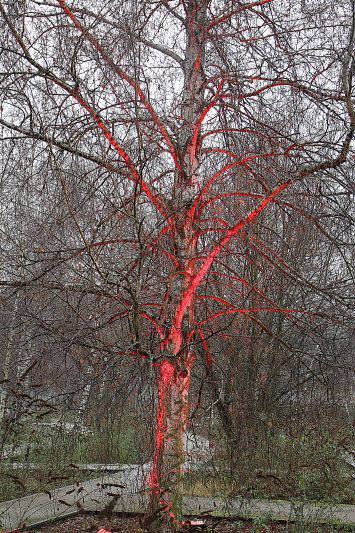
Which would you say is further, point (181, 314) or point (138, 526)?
point (138, 526)

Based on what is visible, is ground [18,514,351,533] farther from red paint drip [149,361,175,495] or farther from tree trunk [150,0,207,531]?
red paint drip [149,361,175,495]

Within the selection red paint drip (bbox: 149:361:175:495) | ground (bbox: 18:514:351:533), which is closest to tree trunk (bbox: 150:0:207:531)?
red paint drip (bbox: 149:361:175:495)

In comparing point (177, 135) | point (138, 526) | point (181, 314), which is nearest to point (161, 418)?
point (181, 314)

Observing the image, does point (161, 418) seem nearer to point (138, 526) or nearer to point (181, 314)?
point (181, 314)

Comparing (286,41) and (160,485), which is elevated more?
(286,41)

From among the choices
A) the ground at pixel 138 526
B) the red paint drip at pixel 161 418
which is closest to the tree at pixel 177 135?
the red paint drip at pixel 161 418

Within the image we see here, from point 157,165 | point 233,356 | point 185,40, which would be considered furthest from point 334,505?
point 185,40

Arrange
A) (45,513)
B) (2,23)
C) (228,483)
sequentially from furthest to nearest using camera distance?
(228,483) → (45,513) → (2,23)

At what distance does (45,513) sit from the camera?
6.02 m

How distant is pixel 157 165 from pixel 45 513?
3.98m

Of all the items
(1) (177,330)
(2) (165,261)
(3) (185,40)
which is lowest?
(1) (177,330)

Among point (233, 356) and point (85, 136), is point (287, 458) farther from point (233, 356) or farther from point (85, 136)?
point (85, 136)

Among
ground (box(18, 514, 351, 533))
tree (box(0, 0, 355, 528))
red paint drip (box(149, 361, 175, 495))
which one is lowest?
ground (box(18, 514, 351, 533))

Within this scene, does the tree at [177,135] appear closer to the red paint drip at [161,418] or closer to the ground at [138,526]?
the red paint drip at [161,418]
